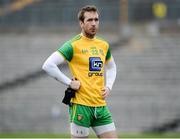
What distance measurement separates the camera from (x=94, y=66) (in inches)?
294

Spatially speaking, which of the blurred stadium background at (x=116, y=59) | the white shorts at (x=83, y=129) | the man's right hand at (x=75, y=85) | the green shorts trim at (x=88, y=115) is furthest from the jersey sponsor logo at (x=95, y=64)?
the blurred stadium background at (x=116, y=59)

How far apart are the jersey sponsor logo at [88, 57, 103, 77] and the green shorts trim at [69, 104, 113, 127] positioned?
348 millimetres

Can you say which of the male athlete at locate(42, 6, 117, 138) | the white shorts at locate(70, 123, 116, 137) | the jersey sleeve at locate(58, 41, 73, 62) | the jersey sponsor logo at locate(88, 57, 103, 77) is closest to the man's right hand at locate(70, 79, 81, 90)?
the male athlete at locate(42, 6, 117, 138)

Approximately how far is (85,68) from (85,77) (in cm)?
9

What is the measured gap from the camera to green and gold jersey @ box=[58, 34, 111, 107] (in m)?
7.45

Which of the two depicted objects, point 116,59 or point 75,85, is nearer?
point 75,85

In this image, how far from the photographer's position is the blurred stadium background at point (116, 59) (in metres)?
19.0

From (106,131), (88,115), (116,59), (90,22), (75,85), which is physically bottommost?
(106,131)

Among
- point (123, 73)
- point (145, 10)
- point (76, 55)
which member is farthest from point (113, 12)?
point (76, 55)

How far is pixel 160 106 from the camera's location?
19.0m

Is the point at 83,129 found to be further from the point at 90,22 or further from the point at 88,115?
the point at 90,22

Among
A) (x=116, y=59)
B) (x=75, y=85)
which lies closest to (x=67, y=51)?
(x=75, y=85)

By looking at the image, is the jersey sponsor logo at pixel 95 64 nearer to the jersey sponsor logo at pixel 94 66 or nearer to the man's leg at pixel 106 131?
the jersey sponsor logo at pixel 94 66

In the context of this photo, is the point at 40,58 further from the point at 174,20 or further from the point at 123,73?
the point at 174,20
